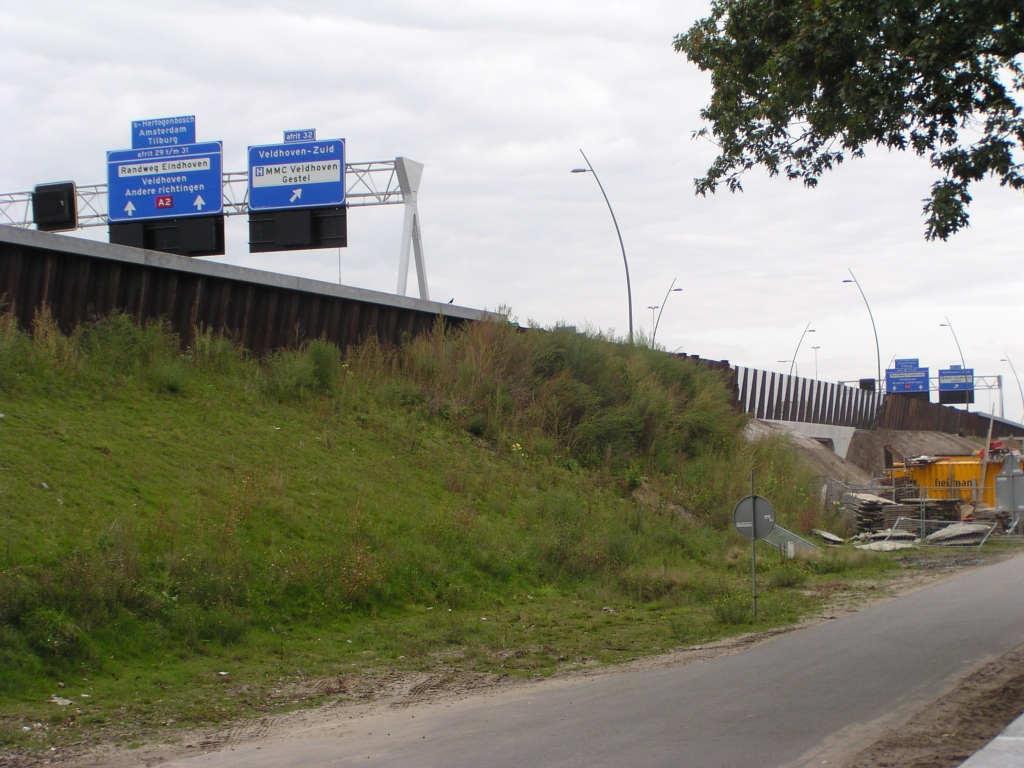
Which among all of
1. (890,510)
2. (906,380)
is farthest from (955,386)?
(890,510)

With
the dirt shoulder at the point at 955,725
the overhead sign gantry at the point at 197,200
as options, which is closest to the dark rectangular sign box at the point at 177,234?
the overhead sign gantry at the point at 197,200

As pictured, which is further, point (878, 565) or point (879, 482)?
point (879, 482)

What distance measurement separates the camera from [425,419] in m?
22.8

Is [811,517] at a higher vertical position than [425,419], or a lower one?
lower

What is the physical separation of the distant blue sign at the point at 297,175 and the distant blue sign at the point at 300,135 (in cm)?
35

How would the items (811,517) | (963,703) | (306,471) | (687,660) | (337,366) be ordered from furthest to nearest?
1. (811,517)
2. (337,366)
3. (306,471)
4. (687,660)
5. (963,703)

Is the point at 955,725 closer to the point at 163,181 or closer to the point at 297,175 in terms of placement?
the point at 297,175

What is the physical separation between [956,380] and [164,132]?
90.4 metres

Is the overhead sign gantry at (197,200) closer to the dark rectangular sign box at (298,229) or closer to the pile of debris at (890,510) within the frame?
the dark rectangular sign box at (298,229)

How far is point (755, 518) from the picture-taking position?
15.4 metres

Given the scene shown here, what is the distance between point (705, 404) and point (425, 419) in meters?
11.0

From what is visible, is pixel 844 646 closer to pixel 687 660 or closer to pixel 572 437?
pixel 687 660

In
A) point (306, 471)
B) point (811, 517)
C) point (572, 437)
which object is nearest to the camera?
point (306, 471)

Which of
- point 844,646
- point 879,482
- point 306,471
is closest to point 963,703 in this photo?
point 844,646
